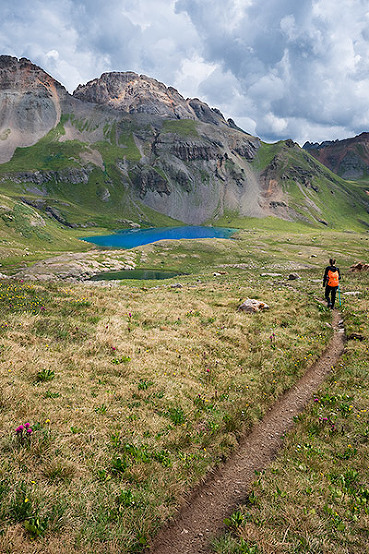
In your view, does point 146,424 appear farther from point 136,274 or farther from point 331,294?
point 136,274

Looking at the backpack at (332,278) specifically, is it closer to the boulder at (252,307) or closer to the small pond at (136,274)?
the boulder at (252,307)

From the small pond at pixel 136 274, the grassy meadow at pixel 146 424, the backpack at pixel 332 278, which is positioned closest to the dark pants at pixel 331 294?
the backpack at pixel 332 278

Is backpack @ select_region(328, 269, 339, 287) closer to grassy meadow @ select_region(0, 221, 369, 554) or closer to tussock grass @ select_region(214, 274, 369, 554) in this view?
grassy meadow @ select_region(0, 221, 369, 554)

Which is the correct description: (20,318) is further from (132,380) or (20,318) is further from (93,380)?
(132,380)

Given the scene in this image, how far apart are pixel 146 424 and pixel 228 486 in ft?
10.9

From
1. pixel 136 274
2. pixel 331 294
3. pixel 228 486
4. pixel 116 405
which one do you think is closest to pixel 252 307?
pixel 331 294

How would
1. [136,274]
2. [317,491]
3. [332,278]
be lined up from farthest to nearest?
[136,274] < [332,278] < [317,491]

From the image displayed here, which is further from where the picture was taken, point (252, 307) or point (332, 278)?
point (252, 307)

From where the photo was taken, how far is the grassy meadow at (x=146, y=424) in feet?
21.3

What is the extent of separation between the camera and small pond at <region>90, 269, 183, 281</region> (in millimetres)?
80188

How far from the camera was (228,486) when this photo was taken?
8492 millimetres

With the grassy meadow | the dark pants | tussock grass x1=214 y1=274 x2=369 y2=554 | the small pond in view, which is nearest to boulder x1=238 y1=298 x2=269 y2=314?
the grassy meadow

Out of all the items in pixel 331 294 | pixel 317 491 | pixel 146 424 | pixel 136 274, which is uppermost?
pixel 331 294

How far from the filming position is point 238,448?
10.1 metres
